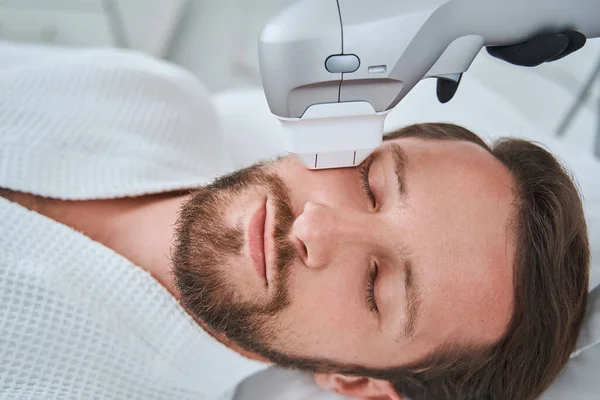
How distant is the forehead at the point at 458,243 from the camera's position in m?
0.74

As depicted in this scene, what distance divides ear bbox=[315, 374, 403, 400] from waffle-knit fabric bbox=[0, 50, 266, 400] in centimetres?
15

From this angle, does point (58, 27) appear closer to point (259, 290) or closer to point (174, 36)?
point (174, 36)

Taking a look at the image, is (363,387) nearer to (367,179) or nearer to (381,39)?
(367,179)

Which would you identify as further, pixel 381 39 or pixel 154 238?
pixel 154 238

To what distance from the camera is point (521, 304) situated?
0.82 meters

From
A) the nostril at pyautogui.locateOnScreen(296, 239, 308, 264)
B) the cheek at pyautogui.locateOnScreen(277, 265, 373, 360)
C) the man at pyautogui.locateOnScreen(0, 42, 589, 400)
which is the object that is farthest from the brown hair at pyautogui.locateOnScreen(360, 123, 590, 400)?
the nostril at pyautogui.locateOnScreen(296, 239, 308, 264)

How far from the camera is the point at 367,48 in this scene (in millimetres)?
581

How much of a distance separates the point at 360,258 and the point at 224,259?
209 mm

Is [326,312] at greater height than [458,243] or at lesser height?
lesser

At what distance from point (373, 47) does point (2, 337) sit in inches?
28.1

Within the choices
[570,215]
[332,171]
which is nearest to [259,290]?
[332,171]

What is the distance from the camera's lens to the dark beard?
2.49 feet

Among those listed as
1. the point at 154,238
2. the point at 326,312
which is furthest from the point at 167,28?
the point at 326,312

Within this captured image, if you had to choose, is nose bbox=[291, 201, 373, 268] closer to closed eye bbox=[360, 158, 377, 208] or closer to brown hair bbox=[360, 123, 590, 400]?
closed eye bbox=[360, 158, 377, 208]
